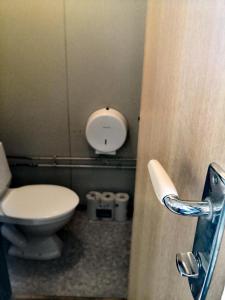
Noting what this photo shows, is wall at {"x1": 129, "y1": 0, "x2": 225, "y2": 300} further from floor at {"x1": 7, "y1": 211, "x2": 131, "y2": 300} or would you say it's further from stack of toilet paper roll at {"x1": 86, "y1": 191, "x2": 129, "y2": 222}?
stack of toilet paper roll at {"x1": 86, "y1": 191, "x2": 129, "y2": 222}

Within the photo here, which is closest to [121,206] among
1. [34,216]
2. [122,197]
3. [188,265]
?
[122,197]

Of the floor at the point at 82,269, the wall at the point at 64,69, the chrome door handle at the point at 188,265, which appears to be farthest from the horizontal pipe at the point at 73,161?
the chrome door handle at the point at 188,265

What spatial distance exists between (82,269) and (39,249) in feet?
1.06

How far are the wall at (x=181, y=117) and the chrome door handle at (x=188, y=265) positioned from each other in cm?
2

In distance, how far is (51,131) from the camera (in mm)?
2018

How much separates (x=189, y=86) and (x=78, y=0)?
154 cm

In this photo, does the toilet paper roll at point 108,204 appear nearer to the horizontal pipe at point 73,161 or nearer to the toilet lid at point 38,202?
the horizontal pipe at point 73,161

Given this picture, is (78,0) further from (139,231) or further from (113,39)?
(139,231)

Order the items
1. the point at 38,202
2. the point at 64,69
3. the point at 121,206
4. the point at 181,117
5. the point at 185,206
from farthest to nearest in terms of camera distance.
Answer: the point at 121,206, the point at 64,69, the point at 38,202, the point at 181,117, the point at 185,206

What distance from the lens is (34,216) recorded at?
1503 mm

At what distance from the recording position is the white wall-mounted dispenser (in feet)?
6.00

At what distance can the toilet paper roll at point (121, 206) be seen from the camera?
210 cm

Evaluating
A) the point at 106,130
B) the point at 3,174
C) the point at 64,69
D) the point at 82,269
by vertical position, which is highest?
the point at 64,69

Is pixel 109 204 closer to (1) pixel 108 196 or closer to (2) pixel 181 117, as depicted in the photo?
(1) pixel 108 196
